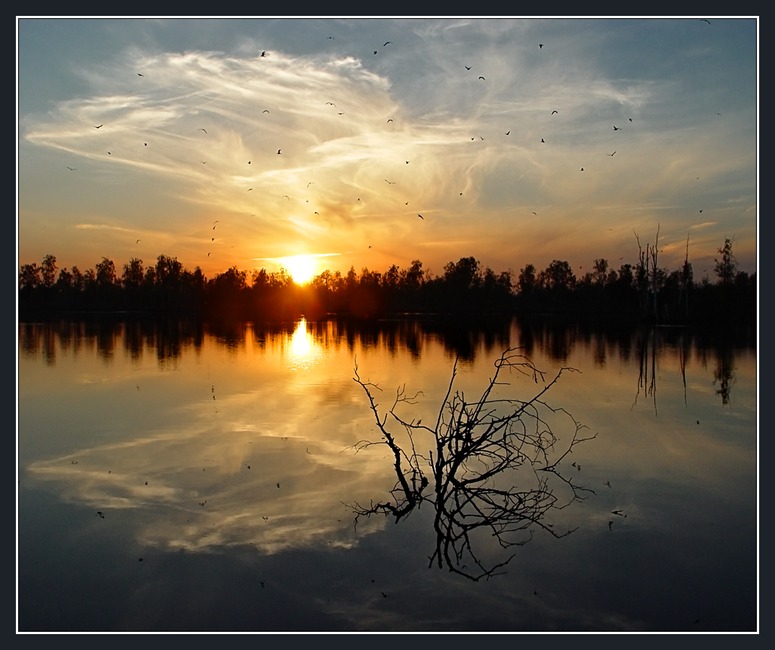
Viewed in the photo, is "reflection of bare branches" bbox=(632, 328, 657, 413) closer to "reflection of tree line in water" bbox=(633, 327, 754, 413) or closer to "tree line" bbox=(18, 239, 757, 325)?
"reflection of tree line in water" bbox=(633, 327, 754, 413)

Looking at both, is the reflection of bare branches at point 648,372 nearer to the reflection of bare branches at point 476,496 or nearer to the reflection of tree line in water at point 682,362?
the reflection of tree line in water at point 682,362

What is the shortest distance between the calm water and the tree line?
5093 cm

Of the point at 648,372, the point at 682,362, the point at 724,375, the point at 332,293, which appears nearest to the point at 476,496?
the point at 648,372

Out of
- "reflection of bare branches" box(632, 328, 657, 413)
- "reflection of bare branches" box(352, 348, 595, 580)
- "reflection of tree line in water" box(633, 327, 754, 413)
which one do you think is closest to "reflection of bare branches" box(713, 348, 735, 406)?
"reflection of tree line in water" box(633, 327, 754, 413)

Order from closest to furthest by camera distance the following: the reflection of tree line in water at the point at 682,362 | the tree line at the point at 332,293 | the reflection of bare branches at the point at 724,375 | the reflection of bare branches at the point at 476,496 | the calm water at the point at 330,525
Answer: the calm water at the point at 330,525 → the reflection of bare branches at the point at 476,496 → the reflection of bare branches at the point at 724,375 → the reflection of tree line in water at the point at 682,362 → the tree line at the point at 332,293

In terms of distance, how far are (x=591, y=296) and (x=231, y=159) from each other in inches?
3010

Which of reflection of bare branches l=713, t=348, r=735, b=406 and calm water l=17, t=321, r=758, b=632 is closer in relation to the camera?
calm water l=17, t=321, r=758, b=632

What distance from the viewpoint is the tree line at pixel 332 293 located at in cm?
7919

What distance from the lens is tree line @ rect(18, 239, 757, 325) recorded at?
79.2 m

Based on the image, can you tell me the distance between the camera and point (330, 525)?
7461 mm

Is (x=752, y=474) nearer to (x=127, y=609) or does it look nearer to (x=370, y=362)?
(x=127, y=609)

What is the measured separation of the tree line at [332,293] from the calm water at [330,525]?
50925 millimetres

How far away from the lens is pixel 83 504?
8266 millimetres

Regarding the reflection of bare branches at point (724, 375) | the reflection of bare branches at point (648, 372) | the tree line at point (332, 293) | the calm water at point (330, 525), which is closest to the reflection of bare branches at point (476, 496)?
the calm water at point (330, 525)
